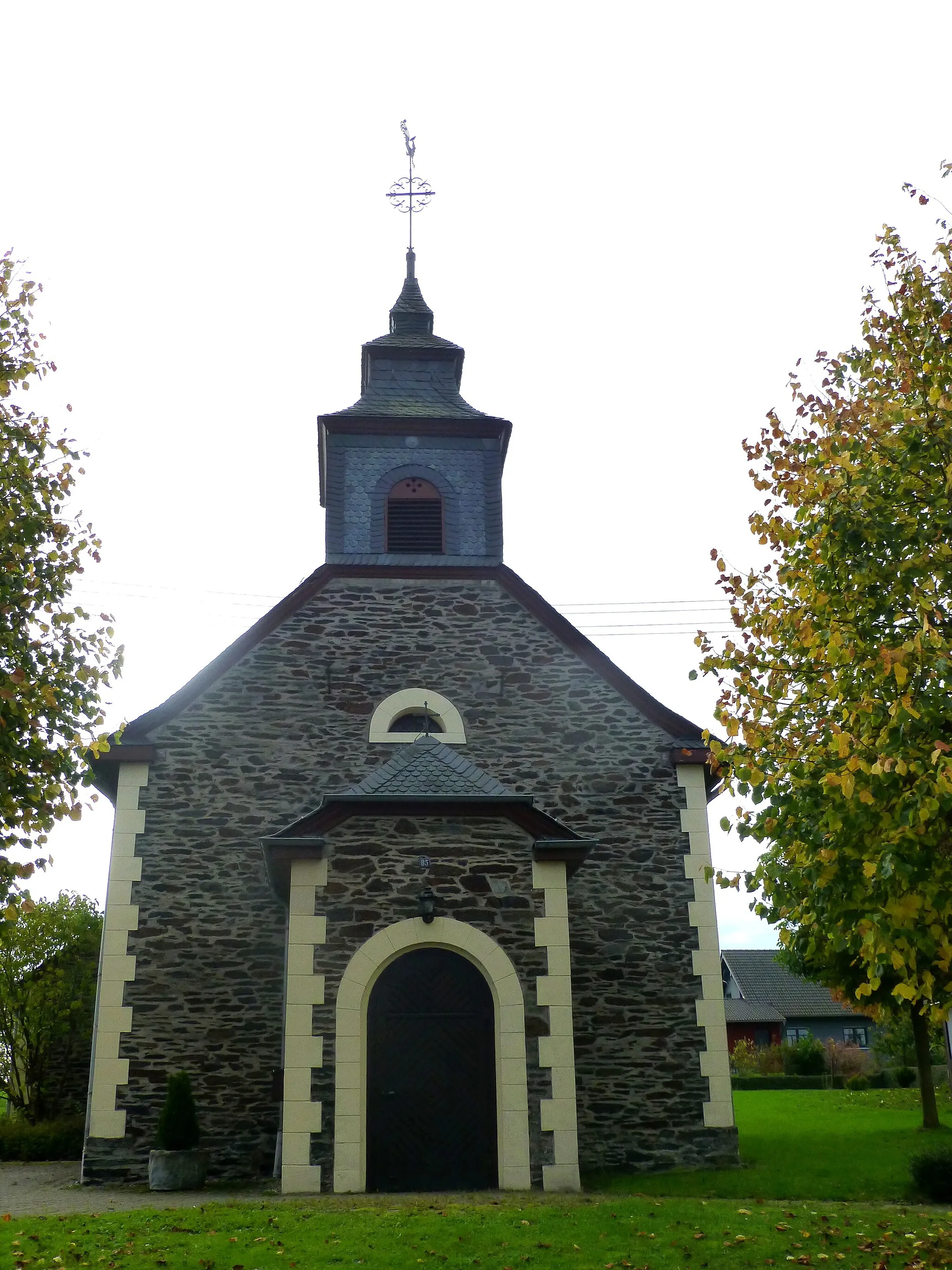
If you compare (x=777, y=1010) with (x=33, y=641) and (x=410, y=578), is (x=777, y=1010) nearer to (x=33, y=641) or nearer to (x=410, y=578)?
(x=410, y=578)

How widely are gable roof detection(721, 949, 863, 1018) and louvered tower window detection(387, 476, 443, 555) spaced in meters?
38.3

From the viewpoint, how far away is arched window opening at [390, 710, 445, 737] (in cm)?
1580

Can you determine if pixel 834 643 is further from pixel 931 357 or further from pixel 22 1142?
pixel 22 1142

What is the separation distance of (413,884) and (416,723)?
4.16m

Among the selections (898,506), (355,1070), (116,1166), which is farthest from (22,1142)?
(898,506)

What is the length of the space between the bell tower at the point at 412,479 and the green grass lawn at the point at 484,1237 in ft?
29.9

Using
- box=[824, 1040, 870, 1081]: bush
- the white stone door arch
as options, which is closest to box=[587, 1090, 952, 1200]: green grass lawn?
the white stone door arch

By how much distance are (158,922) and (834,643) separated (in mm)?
9665

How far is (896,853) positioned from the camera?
25.9 ft

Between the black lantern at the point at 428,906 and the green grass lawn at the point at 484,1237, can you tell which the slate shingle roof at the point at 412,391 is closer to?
the black lantern at the point at 428,906

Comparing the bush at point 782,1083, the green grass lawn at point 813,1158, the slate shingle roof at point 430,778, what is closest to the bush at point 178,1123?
the slate shingle roof at point 430,778

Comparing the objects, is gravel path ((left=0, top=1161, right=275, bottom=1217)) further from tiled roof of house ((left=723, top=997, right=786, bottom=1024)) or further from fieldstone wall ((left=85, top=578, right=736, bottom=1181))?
tiled roof of house ((left=723, top=997, right=786, bottom=1024))

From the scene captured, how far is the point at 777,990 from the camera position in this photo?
5253 cm

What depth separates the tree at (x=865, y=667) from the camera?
7.84m
